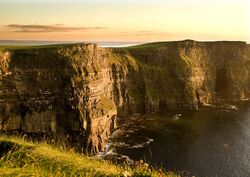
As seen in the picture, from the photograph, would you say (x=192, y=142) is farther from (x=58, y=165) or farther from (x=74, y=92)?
(x=58, y=165)

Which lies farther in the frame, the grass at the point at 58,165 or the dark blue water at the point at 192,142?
the dark blue water at the point at 192,142

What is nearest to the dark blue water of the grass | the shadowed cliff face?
the shadowed cliff face

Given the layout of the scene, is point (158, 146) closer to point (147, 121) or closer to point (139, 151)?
point (139, 151)

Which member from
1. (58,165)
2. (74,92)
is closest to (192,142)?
(74,92)

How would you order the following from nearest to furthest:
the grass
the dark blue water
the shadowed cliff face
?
the grass, the dark blue water, the shadowed cliff face

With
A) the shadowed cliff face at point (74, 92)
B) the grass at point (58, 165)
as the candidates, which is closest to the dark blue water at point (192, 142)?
the shadowed cliff face at point (74, 92)

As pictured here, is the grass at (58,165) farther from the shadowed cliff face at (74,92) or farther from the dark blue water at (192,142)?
the shadowed cliff face at (74,92)

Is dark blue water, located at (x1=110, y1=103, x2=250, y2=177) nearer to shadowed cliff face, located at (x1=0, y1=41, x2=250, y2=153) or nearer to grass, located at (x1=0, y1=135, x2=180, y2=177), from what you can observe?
shadowed cliff face, located at (x1=0, y1=41, x2=250, y2=153)

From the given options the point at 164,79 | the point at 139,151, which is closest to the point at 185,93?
the point at 164,79
